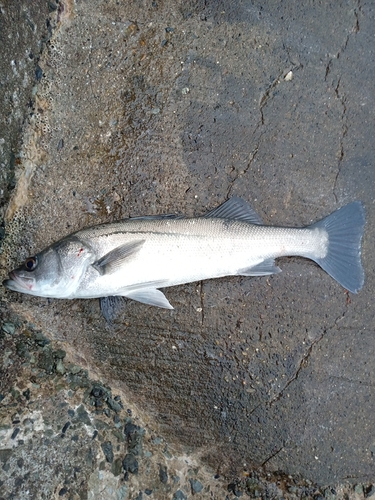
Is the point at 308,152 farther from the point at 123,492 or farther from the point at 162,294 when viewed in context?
the point at 123,492

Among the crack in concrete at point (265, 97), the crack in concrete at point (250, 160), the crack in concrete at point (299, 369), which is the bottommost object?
the crack in concrete at point (299, 369)

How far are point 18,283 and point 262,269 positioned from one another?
2039 millimetres

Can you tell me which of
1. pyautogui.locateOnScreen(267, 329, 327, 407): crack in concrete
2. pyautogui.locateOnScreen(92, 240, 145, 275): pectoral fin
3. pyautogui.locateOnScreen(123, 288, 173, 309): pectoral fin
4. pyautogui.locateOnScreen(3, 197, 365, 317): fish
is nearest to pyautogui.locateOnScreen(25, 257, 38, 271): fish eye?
pyautogui.locateOnScreen(3, 197, 365, 317): fish

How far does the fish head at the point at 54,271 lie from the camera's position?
131 inches

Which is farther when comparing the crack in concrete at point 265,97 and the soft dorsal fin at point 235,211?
the crack in concrete at point 265,97

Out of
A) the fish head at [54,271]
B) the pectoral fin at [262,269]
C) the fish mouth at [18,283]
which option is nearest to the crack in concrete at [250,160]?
the pectoral fin at [262,269]

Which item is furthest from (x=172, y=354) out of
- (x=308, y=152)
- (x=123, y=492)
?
(x=308, y=152)

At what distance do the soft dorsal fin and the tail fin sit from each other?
1.85 ft

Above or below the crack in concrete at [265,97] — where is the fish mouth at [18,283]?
below

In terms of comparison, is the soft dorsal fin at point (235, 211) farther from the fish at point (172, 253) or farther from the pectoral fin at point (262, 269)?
the pectoral fin at point (262, 269)

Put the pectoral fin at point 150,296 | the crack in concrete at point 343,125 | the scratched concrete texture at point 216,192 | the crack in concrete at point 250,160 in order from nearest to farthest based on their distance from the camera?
the pectoral fin at point 150,296 → the scratched concrete texture at point 216,192 → the crack in concrete at point 250,160 → the crack in concrete at point 343,125

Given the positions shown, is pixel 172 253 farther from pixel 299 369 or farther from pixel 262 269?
pixel 299 369

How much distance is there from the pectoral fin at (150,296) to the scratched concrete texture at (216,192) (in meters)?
0.18

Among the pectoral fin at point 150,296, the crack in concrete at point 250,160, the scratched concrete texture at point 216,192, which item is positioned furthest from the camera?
the crack in concrete at point 250,160
